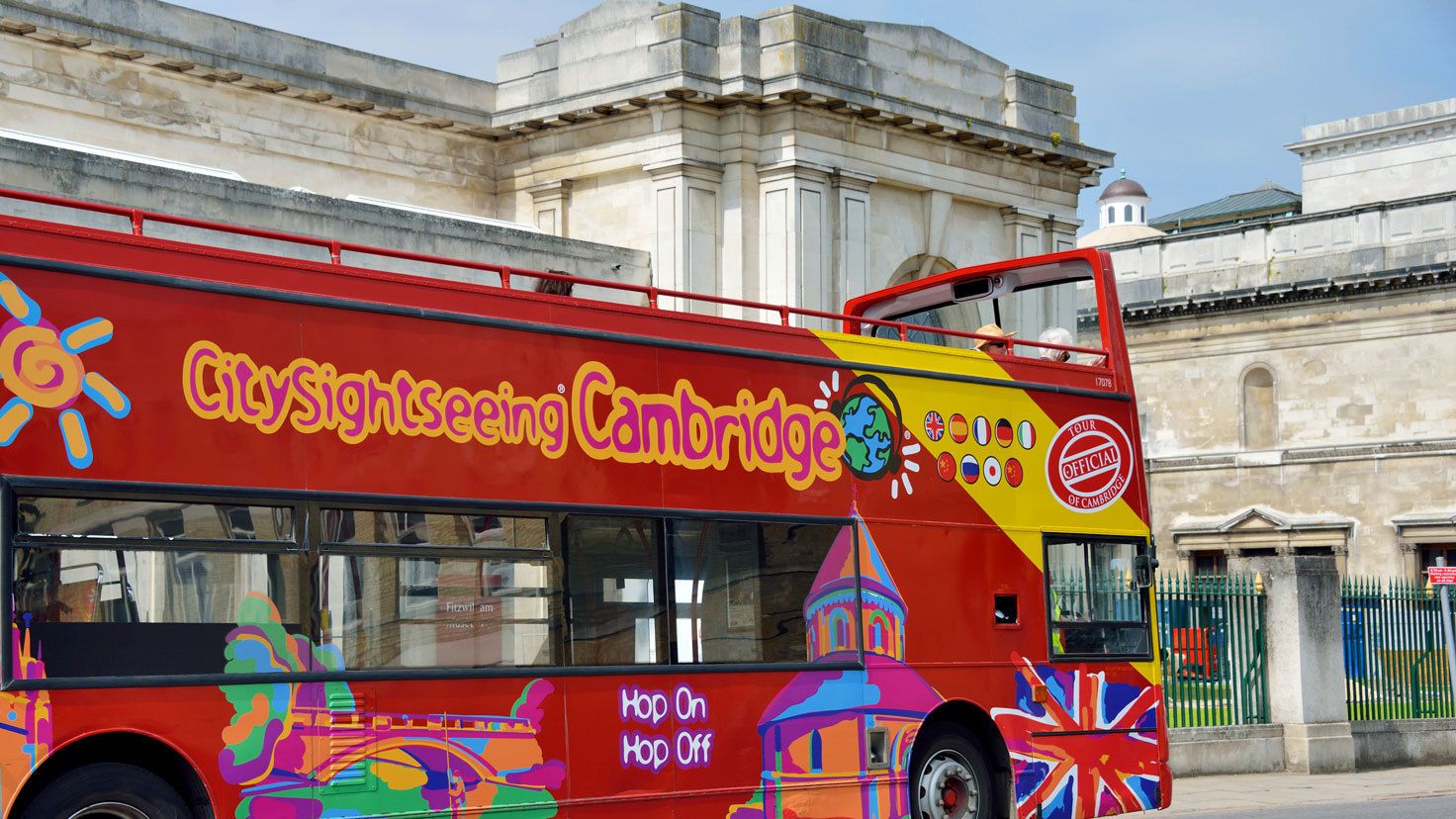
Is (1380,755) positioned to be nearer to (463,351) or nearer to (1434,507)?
(463,351)

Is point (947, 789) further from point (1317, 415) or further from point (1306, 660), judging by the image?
Answer: point (1317, 415)

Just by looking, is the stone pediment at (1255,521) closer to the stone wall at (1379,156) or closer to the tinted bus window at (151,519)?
the stone wall at (1379,156)

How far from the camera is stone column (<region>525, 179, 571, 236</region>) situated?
31.6 metres

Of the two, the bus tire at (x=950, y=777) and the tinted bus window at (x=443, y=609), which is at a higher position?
the tinted bus window at (x=443, y=609)

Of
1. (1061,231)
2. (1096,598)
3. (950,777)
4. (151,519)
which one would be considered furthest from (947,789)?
(1061,231)

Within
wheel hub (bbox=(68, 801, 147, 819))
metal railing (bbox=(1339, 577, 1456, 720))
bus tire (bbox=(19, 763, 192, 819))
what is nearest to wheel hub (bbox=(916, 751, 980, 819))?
bus tire (bbox=(19, 763, 192, 819))

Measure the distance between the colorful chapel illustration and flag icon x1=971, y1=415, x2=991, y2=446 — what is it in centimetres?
135

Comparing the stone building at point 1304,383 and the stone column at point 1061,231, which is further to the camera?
the stone building at point 1304,383

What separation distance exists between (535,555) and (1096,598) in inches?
207

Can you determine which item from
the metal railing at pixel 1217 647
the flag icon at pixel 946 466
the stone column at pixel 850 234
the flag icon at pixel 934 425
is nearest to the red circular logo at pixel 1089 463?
the flag icon at pixel 946 466

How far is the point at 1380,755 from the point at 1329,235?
115 feet

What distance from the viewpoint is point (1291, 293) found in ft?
175

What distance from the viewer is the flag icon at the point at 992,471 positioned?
12883mm

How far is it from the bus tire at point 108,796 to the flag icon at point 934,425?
5728mm
